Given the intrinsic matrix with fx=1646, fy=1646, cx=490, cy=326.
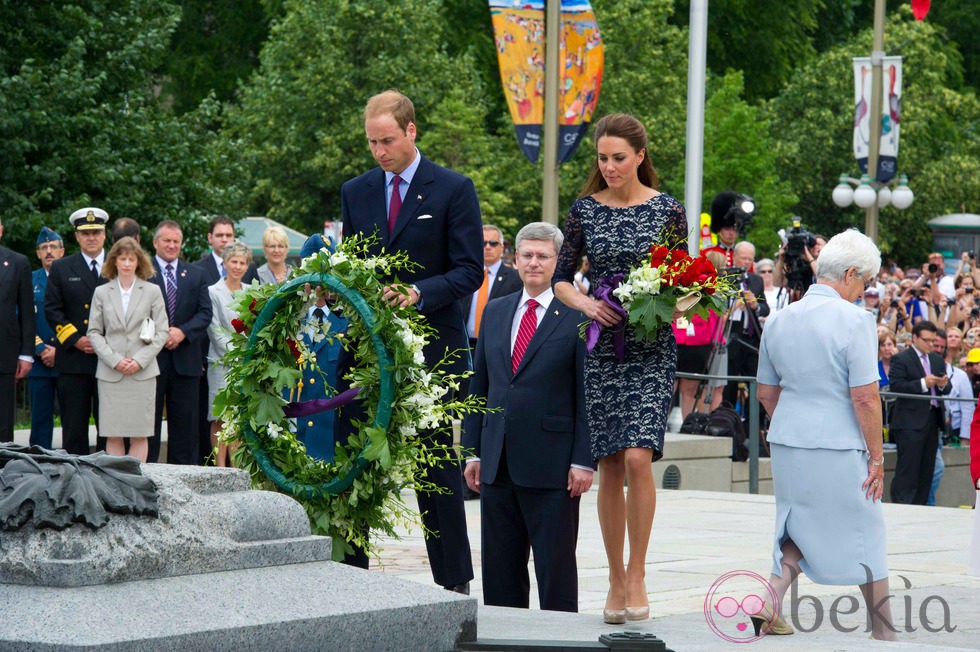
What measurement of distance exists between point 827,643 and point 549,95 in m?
13.3

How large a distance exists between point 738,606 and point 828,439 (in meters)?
1.30

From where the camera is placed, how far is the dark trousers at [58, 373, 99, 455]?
42.3 feet

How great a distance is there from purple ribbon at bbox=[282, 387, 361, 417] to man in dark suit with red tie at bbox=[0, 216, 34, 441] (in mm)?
7064

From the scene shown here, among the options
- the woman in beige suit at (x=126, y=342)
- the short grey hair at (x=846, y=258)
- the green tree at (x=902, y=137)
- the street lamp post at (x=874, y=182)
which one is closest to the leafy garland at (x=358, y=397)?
the short grey hair at (x=846, y=258)

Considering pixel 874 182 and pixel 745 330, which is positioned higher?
pixel 874 182

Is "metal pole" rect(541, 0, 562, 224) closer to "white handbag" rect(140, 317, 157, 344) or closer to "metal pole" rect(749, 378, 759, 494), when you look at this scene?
"metal pole" rect(749, 378, 759, 494)

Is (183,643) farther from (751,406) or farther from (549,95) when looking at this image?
(549,95)

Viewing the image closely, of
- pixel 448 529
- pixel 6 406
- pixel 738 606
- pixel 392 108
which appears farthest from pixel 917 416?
pixel 392 108

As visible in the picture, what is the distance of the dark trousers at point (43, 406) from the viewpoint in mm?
13320

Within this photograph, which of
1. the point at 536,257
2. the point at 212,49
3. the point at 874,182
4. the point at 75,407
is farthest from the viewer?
the point at 212,49

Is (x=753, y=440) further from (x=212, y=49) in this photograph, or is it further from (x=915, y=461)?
(x=212, y=49)

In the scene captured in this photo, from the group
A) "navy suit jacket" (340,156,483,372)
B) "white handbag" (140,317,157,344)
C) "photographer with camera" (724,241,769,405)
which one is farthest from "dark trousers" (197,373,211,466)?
"navy suit jacket" (340,156,483,372)

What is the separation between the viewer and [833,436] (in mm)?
6824

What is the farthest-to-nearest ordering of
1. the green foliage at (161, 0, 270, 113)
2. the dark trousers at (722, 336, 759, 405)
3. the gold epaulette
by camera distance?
the green foliage at (161, 0, 270, 113) < the dark trousers at (722, 336, 759, 405) < the gold epaulette
